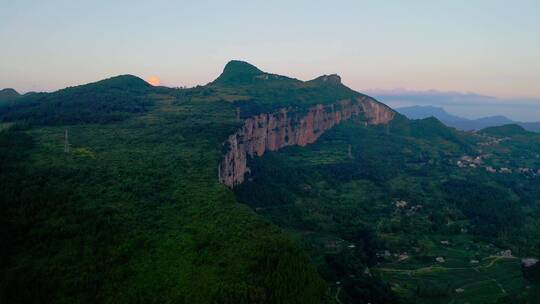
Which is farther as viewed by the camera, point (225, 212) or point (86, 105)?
point (86, 105)

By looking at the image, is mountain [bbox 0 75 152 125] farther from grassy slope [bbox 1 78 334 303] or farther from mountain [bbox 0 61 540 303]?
grassy slope [bbox 1 78 334 303]

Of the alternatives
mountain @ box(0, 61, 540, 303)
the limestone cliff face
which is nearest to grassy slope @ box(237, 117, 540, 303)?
mountain @ box(0, 61, 540, 303)

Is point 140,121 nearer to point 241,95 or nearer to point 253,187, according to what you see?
point 253,187

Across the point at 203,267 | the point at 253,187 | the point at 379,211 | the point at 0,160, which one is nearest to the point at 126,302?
the point at 203,267

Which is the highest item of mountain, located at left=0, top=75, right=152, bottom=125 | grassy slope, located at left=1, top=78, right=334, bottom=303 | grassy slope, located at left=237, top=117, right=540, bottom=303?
mountain, located at left=0, top=75, right=152, bottom=125

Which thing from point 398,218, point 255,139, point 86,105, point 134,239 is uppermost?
point 86,105

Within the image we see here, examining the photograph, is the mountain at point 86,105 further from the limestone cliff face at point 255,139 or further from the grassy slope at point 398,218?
the grassy slope at point 398,218

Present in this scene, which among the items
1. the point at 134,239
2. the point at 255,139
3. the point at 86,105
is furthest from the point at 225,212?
the point at 86,105

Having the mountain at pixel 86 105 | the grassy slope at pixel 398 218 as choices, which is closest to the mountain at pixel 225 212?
the grassy slope at pixel 398 218

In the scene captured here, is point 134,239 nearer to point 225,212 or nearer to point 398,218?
point 225,212
